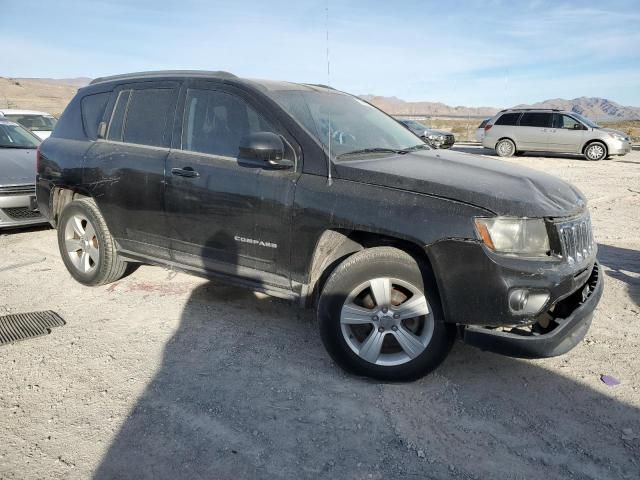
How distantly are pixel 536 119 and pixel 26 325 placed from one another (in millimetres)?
16888

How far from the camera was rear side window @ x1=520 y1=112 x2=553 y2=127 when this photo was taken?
16.6m

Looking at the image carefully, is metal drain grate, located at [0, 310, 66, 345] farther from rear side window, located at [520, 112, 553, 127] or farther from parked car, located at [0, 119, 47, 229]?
rear side window, located at [520, 112, 553, 127]

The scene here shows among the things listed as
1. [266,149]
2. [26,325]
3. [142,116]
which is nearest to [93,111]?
[142,116]

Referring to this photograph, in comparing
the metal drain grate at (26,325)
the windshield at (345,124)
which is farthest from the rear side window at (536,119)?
the metal drain grate at (26,325)

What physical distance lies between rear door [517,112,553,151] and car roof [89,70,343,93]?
14431 millimetres

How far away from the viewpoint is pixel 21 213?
636 cm

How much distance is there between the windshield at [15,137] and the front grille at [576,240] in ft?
25.8

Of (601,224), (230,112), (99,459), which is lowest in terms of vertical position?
(99,459)

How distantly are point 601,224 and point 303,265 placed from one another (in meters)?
5.66

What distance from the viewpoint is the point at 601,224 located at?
702 cm

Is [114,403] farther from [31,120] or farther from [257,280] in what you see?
[31,120]

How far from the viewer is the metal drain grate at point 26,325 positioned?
3664 mm

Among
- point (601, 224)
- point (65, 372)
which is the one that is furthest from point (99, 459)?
point (601, 224)

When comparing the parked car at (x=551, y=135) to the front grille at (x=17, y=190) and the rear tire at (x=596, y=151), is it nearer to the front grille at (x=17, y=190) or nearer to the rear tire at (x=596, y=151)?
the rear tire at (x=596, y=151)
